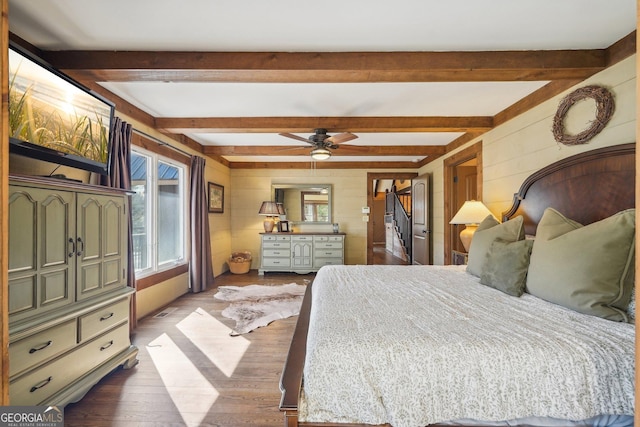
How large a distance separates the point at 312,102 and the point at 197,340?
2652mm

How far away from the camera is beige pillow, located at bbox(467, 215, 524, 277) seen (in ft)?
6.93

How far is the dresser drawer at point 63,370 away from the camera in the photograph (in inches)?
54.4

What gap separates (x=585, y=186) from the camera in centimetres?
201

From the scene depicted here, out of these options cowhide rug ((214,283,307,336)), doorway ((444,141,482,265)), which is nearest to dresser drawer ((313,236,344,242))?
cowhide rug ((214,283,307,336))

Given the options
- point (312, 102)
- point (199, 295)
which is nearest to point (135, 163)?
point (199, 295)

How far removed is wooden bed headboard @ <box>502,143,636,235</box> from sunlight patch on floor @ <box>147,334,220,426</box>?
9.66 feet

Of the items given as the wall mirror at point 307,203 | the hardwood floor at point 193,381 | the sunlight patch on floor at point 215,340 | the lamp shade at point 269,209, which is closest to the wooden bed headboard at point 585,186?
the hardwood floor at point 193,381

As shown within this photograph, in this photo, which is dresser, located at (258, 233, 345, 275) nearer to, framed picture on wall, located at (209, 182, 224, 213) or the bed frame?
framed picture on wall, located at (209, 182, 224, 213)

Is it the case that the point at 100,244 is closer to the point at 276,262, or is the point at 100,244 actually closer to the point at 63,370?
the point at 63,370

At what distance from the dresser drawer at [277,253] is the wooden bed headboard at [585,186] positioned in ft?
12.9

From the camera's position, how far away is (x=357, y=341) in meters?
1.12

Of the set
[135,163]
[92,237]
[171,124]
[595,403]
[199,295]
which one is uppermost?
[171,124]

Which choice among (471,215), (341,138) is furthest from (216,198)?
(471,215)

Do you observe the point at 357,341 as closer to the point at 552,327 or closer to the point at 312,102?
the point at 552,327
